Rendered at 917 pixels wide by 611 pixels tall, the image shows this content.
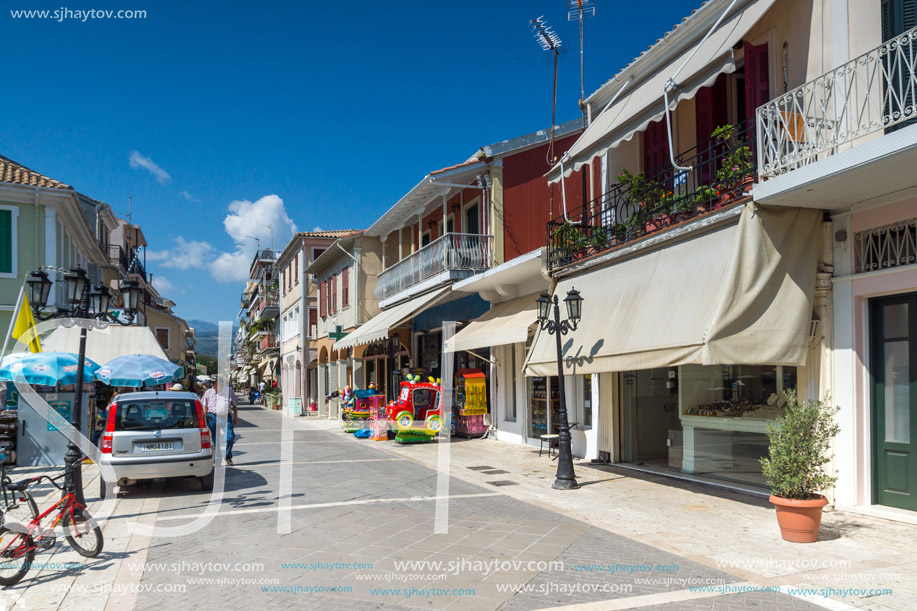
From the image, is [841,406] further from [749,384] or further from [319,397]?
[319,397]

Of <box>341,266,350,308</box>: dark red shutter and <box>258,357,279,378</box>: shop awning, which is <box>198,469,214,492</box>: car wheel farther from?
<box>258,357,279,378</box>: shop awning

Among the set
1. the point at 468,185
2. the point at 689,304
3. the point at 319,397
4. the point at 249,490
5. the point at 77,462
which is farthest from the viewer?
the point at 319,397

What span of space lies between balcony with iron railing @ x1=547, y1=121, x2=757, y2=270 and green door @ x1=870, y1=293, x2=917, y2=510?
2.22m

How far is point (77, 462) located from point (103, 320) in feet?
13.6

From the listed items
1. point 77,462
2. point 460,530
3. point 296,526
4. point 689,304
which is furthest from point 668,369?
point 77,462

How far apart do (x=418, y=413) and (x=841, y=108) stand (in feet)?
43.0

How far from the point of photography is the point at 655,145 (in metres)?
12.2

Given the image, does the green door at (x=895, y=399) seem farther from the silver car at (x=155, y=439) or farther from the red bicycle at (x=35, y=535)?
the silver car at (x=155, y=439)

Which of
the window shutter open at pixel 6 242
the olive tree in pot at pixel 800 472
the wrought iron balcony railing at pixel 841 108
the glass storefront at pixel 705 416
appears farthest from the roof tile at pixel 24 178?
the olive tree in pot at pixel 800 472

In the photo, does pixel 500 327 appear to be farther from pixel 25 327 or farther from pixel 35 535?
pixel 35 535

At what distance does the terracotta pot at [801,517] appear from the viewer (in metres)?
6.65

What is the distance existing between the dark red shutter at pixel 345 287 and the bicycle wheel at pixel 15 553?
23.7 metres

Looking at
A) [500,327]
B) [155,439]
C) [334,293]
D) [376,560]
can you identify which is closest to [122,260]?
[334,293]

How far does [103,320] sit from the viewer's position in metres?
11.1
